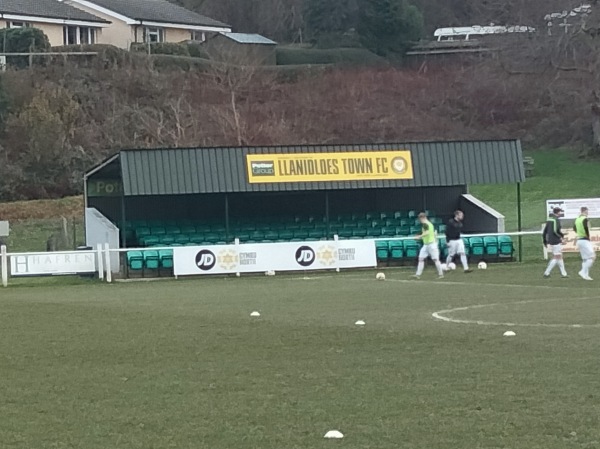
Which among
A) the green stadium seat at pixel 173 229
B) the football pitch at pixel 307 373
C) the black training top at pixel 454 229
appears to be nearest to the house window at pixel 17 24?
the green stadium seat at pixel 173 229

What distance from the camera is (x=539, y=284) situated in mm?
27109

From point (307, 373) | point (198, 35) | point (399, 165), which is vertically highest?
point (198, 35)

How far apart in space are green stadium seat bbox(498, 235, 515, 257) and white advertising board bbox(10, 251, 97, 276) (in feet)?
41.3

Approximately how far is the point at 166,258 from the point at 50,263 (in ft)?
11.6

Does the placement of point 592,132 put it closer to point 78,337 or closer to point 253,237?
point 253,237

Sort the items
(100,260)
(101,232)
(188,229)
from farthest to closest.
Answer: (188,229) < (101,232) < (100,260)

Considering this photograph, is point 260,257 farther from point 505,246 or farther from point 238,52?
point 238,52

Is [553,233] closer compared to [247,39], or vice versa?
[553,233]

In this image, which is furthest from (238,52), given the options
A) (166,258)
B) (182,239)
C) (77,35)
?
(166,258)

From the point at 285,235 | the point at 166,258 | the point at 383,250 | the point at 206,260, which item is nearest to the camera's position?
the point at 206,260

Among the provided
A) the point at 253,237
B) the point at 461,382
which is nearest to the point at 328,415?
the point at 461,382

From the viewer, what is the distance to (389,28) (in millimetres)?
84438

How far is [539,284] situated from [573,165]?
4509 cm

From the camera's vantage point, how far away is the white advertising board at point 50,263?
33.9m
